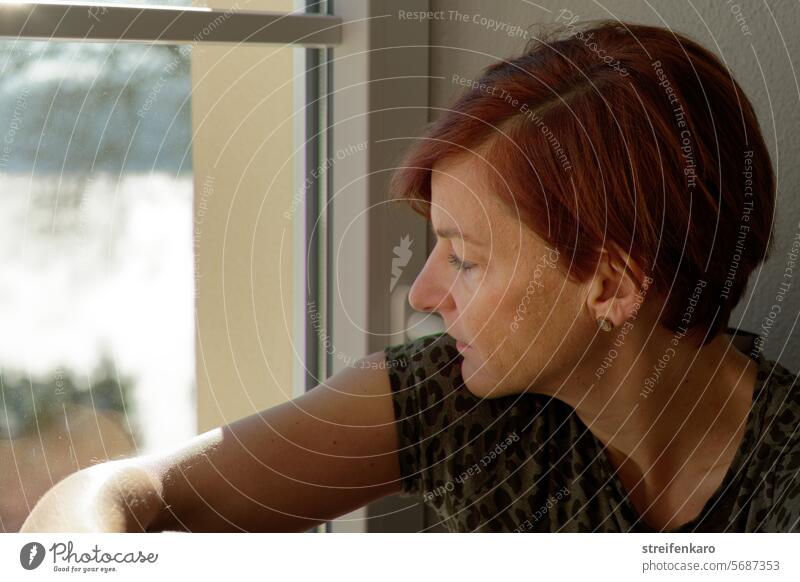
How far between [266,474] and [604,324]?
0.85 feet

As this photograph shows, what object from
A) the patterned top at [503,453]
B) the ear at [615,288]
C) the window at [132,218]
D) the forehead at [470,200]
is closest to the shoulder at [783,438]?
the patterned top at [503,453]

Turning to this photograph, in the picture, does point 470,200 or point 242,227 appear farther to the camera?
point 242,227

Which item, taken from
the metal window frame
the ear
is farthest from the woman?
the metal window frame

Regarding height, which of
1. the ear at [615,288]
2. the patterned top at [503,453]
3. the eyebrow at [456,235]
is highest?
the eyebrow at [456,235]

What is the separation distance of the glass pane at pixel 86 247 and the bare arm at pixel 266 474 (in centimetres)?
5

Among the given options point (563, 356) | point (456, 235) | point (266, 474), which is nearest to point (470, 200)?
point (456, 235)

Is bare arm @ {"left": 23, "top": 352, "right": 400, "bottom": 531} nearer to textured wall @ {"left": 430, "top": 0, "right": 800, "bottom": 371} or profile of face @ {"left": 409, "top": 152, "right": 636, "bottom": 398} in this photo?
profile of face @ {"left": 409, "top": 152, "right": 636, "bottom": 398}

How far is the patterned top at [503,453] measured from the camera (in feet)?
2.31

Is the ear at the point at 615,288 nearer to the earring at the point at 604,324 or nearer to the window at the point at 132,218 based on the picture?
the earring at the point at 604,324

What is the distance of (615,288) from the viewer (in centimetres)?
66

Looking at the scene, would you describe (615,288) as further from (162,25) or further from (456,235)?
(162,25)

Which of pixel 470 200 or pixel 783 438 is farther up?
pixel 470 200

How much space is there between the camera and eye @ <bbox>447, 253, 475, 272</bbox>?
667 mm

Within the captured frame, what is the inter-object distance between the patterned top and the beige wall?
0.33 feet
